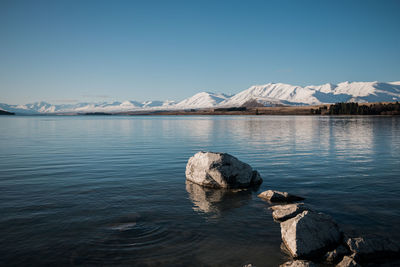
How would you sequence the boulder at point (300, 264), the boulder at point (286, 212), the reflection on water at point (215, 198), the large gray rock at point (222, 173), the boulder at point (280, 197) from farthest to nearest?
the large gray rock at point (222, 173) → the boulder at point (280, 197) → the reflection on water at point (215, 198) → the boulder at point (286, 212) → the boulder at point (300, 264)

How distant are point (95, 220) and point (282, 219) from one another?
27.2 feet

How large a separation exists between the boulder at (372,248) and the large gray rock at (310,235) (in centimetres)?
63

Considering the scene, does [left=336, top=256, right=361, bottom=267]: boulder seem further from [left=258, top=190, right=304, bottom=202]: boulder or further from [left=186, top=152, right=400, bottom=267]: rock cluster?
[left=258, top=190, right=304, bottom=202]: boulder

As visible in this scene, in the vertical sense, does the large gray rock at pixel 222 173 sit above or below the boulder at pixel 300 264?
above

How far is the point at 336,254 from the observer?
368 inches

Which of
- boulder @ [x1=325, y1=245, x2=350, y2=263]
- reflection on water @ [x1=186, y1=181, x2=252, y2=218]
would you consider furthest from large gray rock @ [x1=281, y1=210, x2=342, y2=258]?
reflection on water @ [x1=186, y1=181, x2=252, y2=218]

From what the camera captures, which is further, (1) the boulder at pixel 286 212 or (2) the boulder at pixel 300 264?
(1) the boulder at pixel 286 212

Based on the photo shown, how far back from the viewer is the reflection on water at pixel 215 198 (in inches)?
558

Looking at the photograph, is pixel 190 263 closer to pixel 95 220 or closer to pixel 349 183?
pixel 95 220

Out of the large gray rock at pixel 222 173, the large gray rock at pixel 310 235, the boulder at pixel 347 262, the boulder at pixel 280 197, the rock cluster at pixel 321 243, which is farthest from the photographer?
the large gray rock at pixel 222 173

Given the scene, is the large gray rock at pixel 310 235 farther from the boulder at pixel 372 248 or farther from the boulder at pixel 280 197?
the boulder at pixel 280 197

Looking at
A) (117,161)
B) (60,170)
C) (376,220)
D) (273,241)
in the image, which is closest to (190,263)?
(273,241)

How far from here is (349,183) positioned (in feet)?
61.8

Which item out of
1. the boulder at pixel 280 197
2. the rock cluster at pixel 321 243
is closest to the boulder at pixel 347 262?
the rock cluster at pixel 321 243
